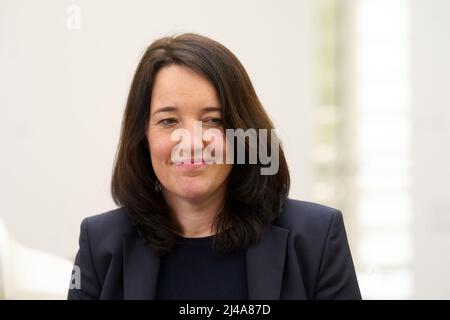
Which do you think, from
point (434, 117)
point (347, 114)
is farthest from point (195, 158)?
point (434, 117)

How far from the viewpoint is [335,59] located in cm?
171

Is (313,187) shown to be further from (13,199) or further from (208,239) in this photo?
(13,199)

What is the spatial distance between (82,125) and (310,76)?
Answer: 0.68 m

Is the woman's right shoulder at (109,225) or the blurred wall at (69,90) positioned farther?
the blurred wall at (69,90)

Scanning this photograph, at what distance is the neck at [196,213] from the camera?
3.69ft

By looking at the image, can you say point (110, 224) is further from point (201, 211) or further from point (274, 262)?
point (274, 262)

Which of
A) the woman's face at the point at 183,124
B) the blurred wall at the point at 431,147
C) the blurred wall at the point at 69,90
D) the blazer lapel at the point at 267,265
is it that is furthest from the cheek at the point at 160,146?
the blurred wall at the point at 431,147

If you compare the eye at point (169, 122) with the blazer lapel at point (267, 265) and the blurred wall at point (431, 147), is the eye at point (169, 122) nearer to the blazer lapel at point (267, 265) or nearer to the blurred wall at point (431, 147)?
the blazer lapel at point (267, 265)

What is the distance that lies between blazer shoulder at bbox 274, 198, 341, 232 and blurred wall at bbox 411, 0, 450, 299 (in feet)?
2.42

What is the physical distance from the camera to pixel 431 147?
1.70m

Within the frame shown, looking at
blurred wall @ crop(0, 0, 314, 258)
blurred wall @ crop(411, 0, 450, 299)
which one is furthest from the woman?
blurred wall @ crop(411, 0, 450, 299)

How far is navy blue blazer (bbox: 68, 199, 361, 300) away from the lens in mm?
1021

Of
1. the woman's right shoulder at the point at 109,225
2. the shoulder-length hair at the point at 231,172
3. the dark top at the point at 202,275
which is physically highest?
the shoulder-length hair at the point at 231,172

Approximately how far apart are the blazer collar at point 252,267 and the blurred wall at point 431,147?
2.78 feet
